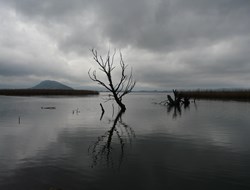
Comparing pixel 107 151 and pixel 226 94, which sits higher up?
pixel 226 94

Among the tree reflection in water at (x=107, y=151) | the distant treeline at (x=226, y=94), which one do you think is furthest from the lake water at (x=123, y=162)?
the distant treeline at (x=226, y=94)

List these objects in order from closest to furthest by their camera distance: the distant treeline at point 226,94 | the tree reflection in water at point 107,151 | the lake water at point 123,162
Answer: the lake water at point 123,162 < the tree reflection in water at point 107,151 < the distant treeline at point 226,94

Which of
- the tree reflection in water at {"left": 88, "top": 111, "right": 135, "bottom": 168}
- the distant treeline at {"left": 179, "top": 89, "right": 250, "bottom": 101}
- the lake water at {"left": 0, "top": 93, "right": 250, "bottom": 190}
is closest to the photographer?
the lake water at {"left": 0, "top": 93, "right": 250, "bottom": 190}

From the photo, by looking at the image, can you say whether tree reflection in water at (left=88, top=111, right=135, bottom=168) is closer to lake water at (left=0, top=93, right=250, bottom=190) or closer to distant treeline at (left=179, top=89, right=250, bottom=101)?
lake water at (left=0, top=93, right=250, bottom=190)

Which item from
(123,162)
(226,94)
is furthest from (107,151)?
(226,94)

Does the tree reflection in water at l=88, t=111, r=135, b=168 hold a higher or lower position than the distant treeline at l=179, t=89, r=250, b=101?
lower

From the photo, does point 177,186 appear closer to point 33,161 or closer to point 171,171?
point 171,171

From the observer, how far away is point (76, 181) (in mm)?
7691

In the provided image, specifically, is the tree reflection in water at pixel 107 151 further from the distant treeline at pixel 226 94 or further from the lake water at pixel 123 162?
the distant treeline at pixel 226 94

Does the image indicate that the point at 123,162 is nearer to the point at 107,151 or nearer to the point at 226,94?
the point at 107,151

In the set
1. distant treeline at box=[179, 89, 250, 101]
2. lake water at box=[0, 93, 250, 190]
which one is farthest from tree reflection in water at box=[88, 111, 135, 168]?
distant treeline at box=[179, 89, 250, 101]

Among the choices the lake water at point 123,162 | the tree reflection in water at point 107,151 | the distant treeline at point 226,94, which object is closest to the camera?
the lake water at point 123,162

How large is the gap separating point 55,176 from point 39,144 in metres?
5.48

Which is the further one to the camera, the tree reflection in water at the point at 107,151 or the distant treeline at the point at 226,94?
the distant treeline at the point at 226,94
